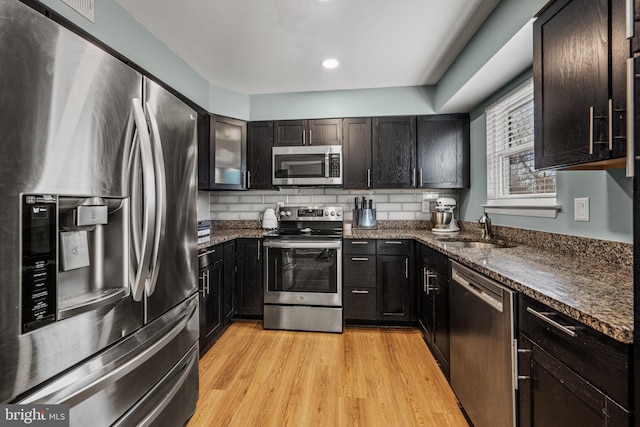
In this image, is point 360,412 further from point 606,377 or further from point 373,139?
point 373,139

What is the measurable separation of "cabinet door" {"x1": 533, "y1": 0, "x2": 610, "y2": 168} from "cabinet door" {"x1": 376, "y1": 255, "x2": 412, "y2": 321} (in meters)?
1.60

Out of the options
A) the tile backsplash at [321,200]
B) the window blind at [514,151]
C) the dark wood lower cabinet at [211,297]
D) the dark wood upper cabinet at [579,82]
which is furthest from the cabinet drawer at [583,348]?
the tile backsplash at [321,200]

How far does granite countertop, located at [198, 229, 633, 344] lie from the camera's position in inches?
30.6

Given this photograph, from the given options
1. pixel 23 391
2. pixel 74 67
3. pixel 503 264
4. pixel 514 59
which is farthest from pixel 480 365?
pixel 74 67

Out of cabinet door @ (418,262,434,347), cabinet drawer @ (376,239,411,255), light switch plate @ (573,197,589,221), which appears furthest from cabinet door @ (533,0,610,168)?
cabinet drawer @ (376,239,411,255)

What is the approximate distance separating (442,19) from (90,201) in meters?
2.23

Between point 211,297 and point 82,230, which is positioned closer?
point 82,230

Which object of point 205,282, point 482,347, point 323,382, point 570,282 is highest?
point 570,282

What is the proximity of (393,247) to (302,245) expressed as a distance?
87cm

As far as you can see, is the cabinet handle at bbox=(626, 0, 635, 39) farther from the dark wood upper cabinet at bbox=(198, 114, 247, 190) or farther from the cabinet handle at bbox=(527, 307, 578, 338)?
the dark wood upper cabinet at bbox=(198, 114, 247, 190)

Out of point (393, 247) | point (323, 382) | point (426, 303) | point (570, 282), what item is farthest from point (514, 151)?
point (323, 382)

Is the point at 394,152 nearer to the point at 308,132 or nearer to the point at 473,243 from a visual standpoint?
the point at 308,132

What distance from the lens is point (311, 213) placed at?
3318 millimetres

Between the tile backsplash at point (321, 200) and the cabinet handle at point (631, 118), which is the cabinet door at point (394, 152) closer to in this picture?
the tile backsplash at point (321, 200)
